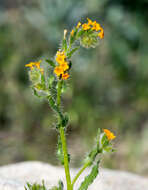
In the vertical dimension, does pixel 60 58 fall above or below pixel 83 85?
below

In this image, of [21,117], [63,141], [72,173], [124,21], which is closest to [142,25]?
[124,21]

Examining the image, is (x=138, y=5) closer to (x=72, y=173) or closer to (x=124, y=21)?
(x=124, y=21)

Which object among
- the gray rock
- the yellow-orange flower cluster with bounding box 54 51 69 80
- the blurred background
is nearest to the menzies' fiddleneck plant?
the yellow-orange flower cluster with bounding box 54 51 69 80

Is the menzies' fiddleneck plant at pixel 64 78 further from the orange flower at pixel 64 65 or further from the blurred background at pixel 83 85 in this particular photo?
the blurred background at pixel 83 85

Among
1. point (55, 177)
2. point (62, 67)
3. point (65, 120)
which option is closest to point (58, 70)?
point (62, 67)

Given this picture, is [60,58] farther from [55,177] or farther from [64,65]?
[55,177]

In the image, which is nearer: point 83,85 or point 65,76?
point 65,76

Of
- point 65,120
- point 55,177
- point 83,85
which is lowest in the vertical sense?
point 65,120

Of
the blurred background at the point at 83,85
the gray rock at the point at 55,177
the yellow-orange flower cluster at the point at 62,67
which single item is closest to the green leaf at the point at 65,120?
the yellow-orange flower cluster at the point at 62,67

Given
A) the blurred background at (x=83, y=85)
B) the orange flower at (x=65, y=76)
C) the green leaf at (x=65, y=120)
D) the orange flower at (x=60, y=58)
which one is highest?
the blurred background at (x=83, y=85)
